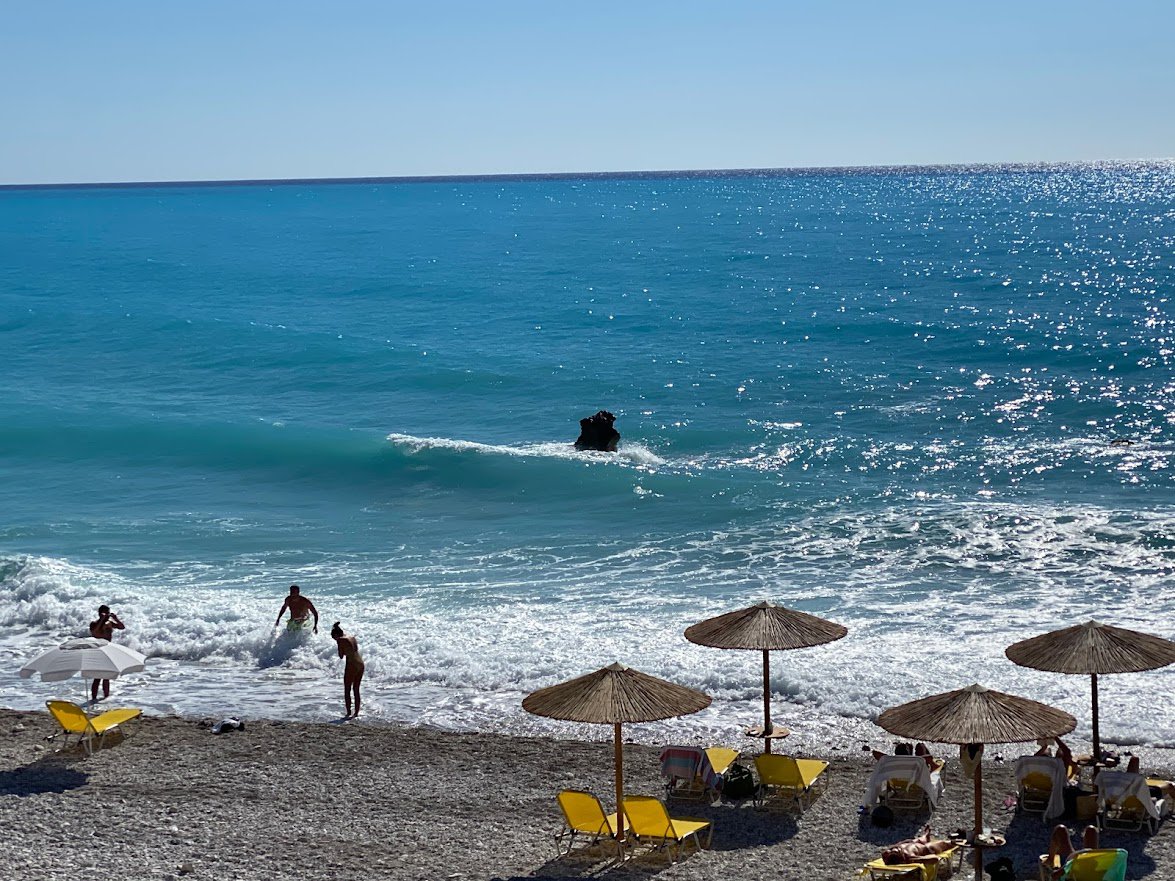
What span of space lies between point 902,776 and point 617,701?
9.96 feet

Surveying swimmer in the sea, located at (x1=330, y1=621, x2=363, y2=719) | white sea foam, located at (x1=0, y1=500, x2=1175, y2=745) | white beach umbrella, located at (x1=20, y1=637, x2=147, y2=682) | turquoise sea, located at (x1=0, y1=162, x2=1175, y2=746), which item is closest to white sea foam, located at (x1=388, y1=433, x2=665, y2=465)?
turquoise sea, located at (x1=0, y1=162, x2=1175, y2=746)

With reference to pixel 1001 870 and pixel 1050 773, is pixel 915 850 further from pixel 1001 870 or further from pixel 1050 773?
pixel 1050 773

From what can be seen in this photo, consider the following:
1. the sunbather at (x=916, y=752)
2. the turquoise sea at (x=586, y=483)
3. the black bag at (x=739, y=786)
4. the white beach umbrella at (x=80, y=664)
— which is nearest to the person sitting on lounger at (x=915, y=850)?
the sunbather at (x=916, y=752)

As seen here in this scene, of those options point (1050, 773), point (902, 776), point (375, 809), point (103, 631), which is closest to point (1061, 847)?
point (1050, 773)

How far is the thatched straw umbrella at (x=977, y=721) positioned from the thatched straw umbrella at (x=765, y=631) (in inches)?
80.7

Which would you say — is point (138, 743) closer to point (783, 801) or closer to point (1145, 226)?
point (783, 801)

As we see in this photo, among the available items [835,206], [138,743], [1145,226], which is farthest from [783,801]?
[835,206]

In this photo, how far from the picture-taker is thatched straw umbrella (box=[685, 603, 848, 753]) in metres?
13.3

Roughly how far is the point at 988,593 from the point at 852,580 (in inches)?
83.2

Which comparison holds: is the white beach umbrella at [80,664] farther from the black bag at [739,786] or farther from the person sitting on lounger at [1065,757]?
the person sitting on lounger at [1065,757]

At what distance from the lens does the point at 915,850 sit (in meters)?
11.0

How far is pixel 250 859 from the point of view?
11656 mm

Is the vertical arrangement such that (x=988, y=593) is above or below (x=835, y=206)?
below

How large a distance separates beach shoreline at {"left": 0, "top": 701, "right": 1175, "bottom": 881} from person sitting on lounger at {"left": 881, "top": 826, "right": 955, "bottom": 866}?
477 millimetres
